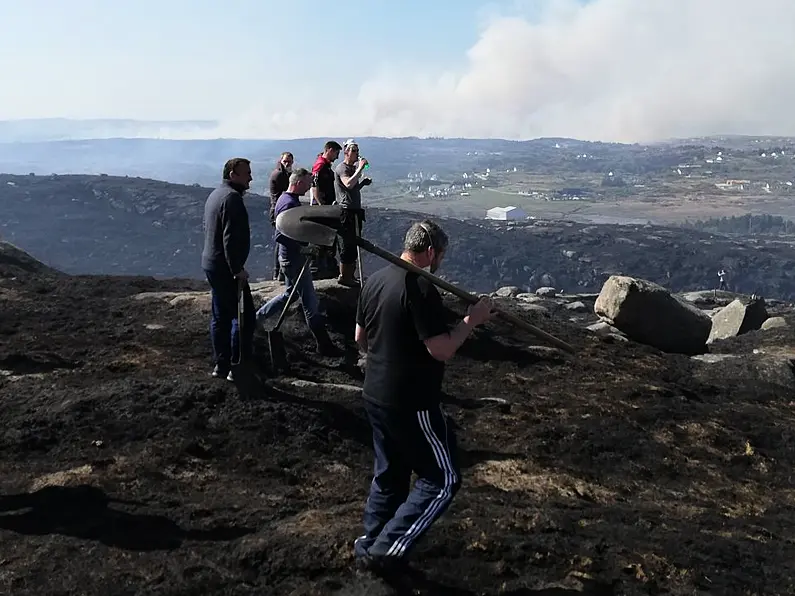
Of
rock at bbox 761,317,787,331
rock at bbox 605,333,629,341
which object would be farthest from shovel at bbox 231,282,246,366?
rock at bbox 761,317,787,331

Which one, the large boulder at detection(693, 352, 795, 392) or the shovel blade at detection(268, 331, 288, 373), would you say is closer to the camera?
the shovel blade at detection(268, 331, 288, 373)

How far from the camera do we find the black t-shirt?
468 centimetres

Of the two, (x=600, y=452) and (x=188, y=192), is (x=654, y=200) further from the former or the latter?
(x=600, y=452)

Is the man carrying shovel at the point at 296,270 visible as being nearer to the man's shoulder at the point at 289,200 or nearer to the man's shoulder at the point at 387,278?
the man's shoulder at the point at 289,200

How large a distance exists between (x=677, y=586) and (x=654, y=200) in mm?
197223

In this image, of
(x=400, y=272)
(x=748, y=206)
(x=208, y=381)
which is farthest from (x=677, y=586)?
(x=748, y=206)

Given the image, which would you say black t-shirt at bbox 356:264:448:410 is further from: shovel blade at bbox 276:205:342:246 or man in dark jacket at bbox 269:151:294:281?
man in dark jacket at bbox 269:151:294:281

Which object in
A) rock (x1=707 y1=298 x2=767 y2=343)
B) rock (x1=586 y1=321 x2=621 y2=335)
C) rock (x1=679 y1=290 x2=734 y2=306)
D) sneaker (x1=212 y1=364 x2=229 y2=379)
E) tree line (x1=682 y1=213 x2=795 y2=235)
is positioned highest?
sneaker (x1=212 y1=364 x2=229 y2=379)

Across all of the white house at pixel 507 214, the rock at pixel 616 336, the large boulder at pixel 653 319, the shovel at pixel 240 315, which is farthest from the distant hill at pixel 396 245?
the shovel at pixel 240 315

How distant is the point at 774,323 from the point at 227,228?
54.3 ft

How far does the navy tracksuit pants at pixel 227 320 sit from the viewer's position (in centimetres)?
901

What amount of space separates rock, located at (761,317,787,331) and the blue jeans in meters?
14.0

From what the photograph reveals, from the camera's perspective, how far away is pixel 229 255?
8.69 metres

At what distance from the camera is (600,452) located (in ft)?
31.7
